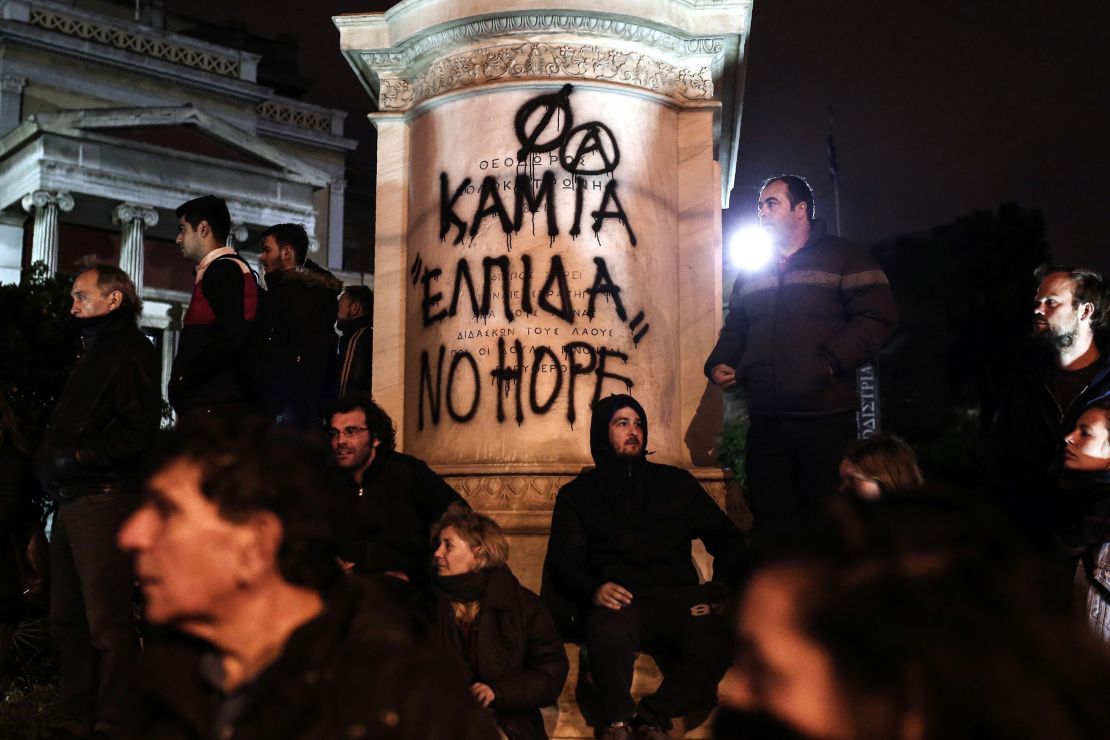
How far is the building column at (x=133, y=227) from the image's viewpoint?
118 feet

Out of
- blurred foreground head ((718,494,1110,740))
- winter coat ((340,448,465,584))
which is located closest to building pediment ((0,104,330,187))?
winter coat ((340,448,465,584))

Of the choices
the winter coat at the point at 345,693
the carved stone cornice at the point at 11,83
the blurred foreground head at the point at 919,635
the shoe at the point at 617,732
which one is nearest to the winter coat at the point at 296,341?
the shoe at the point at 617,732

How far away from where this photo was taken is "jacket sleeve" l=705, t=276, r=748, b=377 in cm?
602

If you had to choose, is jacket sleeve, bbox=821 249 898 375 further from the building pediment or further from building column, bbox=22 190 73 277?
building column, bbox=22 190 73 277

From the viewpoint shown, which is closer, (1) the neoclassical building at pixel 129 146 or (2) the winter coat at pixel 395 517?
(2) the winter coat at pixel 395 517

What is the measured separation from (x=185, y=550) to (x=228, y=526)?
0.09 metres

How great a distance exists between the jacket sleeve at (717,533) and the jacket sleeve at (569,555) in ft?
1.74

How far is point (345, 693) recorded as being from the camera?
1.92 metres

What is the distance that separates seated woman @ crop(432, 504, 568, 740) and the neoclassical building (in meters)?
30.1

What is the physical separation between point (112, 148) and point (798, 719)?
36.3 metres

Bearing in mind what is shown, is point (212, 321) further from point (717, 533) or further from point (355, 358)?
point (717, 533)

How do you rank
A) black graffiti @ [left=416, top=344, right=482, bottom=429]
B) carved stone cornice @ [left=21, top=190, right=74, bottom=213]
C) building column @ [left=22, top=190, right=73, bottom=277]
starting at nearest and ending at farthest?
black graffiti @ [left=416, top=344, right=482, bottom=429] → carved stone cornice @ [left=21, top=190, right=74, bottom=213] → building column @ [left=22, top=190, right=73, bottom=277]

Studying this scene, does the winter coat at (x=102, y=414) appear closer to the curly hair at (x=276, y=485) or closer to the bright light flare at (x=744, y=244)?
the curly hair at (x=276, y=485)

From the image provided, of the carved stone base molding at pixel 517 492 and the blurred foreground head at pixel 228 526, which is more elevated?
the blurred foreground head at pixel 228 526
